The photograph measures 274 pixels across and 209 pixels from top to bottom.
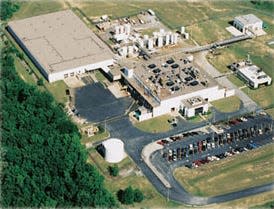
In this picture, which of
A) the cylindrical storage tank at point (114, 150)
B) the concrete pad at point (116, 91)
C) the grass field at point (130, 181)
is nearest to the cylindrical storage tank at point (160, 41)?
the concrete pad at point (116, 91)

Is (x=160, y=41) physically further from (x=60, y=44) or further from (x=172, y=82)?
(x=60, y=44)

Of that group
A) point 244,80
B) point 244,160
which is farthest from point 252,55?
point 244,160

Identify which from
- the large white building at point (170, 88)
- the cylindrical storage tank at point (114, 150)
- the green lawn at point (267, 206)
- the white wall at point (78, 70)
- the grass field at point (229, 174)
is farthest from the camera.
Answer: the white wall at point (78, 70)

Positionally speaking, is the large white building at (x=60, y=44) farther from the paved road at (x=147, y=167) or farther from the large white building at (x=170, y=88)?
the paved road at (x=147, y=167)

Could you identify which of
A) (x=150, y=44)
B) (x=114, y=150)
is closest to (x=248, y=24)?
(x=150, y=44)

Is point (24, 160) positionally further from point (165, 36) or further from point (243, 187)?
point (165, 36)
